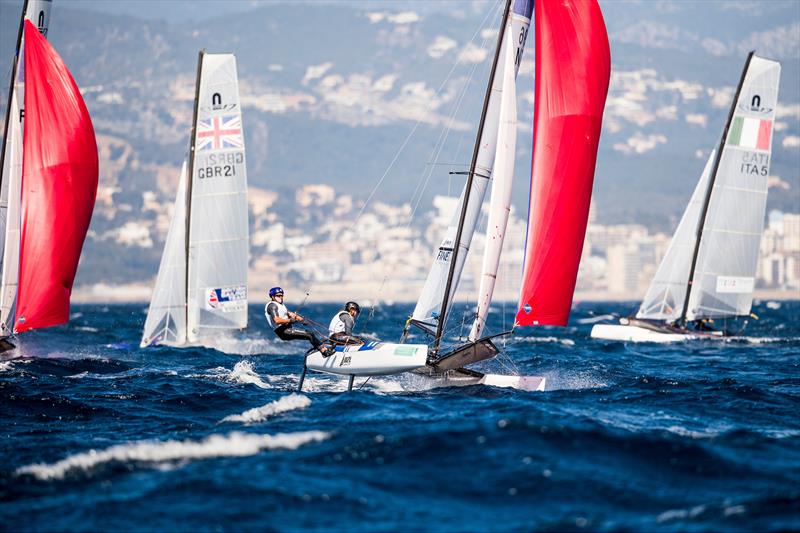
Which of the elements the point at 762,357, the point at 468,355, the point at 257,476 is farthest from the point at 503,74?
the point at 762,357

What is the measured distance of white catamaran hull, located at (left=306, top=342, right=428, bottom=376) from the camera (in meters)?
18.3

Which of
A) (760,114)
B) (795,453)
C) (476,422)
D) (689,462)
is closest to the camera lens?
(689,462)

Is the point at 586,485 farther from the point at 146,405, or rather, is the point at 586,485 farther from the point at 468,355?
the point at 146,405

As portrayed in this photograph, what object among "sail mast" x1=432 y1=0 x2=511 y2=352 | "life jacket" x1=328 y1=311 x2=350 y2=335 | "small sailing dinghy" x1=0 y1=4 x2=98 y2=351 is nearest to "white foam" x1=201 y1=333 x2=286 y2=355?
"small sailing dinghy" x1=0 y1=4 x2=98 y2=351

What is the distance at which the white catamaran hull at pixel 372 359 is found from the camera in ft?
60.1

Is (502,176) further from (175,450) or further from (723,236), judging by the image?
(723,236)

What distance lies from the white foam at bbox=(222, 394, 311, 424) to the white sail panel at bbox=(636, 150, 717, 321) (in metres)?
24.0

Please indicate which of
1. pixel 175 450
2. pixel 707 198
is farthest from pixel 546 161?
pixel 707 198

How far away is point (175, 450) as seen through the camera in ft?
44.6

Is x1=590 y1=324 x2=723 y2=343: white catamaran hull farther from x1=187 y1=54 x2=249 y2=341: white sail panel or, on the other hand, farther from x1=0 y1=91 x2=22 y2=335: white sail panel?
x1=0 y1=91 x2=22 y2=335: white sail panel

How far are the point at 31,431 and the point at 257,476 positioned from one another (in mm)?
4743

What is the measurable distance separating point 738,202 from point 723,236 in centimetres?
126

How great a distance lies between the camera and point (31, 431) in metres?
15.6

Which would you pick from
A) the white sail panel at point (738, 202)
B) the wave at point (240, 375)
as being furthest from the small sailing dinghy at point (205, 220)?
the white sail panel at point (738, 202)
